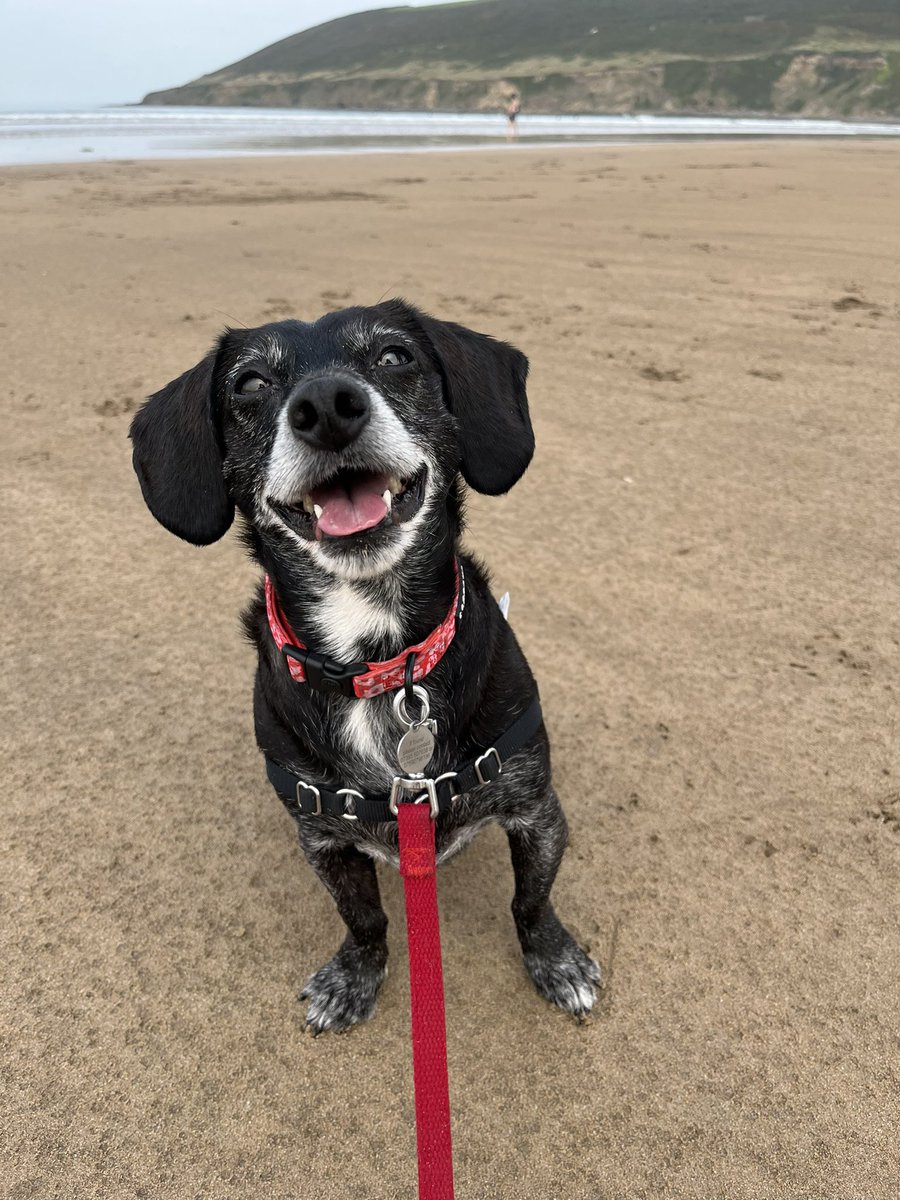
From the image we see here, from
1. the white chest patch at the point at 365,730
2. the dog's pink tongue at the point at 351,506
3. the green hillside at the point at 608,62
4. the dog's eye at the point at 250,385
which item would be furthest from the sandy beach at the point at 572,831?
the green hillside at the point at 608,62

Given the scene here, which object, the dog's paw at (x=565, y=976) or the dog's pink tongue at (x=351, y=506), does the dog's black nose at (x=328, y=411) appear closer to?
the dog's pink tongue at (x=351, y=506)

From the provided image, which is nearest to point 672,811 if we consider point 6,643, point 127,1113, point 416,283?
point 127,1113

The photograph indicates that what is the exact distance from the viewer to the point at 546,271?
25.5 ft

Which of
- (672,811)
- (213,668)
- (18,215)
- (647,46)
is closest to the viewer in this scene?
(672,811)

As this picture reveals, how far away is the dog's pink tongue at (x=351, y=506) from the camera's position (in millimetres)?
1739

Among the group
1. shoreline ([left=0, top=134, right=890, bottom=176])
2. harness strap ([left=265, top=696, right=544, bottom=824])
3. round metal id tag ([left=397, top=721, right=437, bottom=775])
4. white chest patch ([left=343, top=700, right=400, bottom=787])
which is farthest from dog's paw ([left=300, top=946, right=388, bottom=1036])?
shoreline ([left=0, top=134, right=890, bottom=176])

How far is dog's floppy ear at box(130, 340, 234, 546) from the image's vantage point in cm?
196

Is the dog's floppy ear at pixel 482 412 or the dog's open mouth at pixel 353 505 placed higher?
the dog's floppy ear at pixel 482 412

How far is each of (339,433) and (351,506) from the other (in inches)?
7.5

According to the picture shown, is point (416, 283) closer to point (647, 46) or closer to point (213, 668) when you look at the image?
point (213, 668)

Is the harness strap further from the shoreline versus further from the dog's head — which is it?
the shoreline

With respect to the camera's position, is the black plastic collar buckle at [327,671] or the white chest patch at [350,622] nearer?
the black plastic collar buckle at [327,671]

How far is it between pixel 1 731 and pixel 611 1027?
239 centimetres

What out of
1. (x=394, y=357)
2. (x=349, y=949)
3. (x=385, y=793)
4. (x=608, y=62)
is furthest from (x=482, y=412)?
(x=608, y=62)
